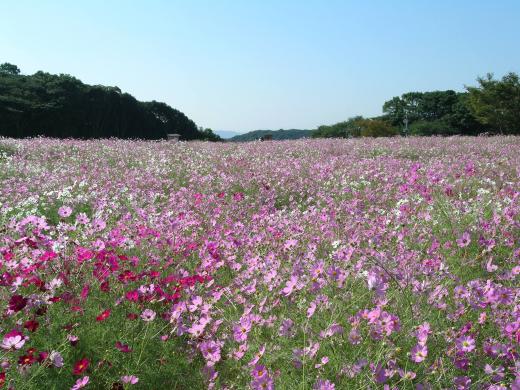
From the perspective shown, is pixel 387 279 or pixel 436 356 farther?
pixel 387 279

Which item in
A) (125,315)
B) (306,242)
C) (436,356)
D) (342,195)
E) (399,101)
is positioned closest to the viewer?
(436,356)

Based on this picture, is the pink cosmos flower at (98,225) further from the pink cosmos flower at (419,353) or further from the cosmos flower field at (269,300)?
the pink cosmos flower at (419,353)

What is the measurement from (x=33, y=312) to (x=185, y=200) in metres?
3.17

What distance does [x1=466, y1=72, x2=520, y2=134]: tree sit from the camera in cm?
3059

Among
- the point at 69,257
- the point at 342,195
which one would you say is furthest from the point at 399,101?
the point at 69,257

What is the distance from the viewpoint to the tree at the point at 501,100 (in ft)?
100

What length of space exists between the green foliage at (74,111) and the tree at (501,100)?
74.9ft

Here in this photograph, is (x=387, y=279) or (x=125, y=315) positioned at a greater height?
(x=387, y=279)

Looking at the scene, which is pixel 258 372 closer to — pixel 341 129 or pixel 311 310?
pixel 311 310

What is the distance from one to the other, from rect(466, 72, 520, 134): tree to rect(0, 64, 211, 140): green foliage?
22.8 m

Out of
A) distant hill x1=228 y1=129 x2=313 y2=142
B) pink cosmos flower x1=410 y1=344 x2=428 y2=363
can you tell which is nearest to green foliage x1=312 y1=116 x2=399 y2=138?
distant hill x1=228 y1=129 x2=313 y2=142

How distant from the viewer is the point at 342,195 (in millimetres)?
6746

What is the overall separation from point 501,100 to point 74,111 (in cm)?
2722

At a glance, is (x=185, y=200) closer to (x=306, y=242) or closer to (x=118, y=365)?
(x=306, y=242)
